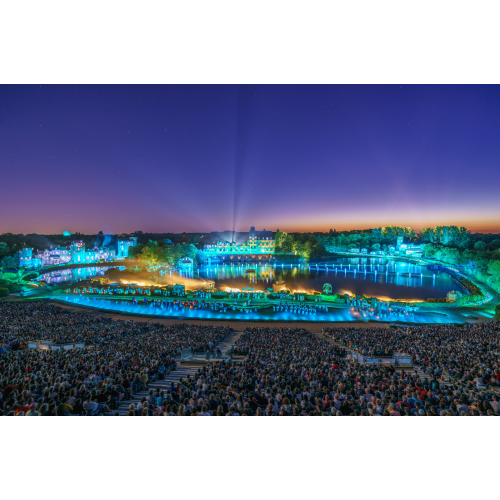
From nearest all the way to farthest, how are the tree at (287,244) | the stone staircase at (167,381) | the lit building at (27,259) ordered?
the stone staircase at (167,381)
the lit building at (27,259)
the tree at (287,244)

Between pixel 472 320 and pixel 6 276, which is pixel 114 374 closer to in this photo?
pixel 472 320

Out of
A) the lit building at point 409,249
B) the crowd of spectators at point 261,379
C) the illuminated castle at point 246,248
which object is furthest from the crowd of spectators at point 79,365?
the illuminated castle at point 246,248

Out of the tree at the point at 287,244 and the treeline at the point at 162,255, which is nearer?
the treeline at the point at 162,255

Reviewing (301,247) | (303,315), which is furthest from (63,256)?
(303,315)

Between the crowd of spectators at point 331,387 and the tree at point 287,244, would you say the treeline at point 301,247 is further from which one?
the crowd of spectators at point 331,387

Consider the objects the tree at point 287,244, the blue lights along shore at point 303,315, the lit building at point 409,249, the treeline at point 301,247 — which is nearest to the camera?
the blue lights along shore at point 303,315

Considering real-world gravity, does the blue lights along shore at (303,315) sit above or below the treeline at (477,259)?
below

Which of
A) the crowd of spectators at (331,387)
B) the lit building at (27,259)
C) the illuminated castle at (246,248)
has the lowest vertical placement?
the lit building at (27,259)

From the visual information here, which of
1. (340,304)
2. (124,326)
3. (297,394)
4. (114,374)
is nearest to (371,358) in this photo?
(297,394)

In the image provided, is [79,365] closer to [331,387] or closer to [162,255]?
[331,387]

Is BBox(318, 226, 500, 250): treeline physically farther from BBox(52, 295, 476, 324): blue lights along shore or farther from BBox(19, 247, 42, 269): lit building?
BBox(19, 247, 42, 269): lit building
